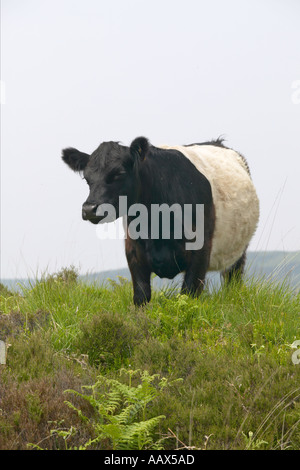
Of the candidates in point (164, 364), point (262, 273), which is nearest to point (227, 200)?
point (262, 273)

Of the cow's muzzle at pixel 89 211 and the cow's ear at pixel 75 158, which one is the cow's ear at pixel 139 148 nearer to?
the cow's ear at pixel 75 158

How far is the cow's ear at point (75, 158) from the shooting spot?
863cm

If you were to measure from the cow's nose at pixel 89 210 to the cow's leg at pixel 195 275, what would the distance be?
1751 mm

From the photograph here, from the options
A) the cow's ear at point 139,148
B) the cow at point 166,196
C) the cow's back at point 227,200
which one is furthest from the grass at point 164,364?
the cow's ear at point 139,148

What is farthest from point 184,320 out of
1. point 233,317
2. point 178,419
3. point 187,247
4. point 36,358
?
point 178,419

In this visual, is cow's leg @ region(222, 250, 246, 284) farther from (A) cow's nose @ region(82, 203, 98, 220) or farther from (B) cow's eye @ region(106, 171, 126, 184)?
(A) cow's nose @ region(82, 203, 98, 220)

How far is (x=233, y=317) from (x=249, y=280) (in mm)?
1638

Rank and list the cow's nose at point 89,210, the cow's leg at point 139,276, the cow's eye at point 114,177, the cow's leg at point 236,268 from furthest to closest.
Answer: the cow's leg at point 236,268, the cow's leg at point 139,276, the cow's eye at point 114,177, the cow's nose at point 89,210

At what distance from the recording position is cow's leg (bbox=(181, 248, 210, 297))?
884cm

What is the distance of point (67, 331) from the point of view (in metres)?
7.62

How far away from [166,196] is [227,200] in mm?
1661

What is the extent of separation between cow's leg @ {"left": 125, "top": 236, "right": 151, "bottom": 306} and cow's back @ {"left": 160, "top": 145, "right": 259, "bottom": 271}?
4.29 ft

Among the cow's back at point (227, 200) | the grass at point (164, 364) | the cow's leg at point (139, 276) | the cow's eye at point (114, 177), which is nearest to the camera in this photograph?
the grass at point (164, 364)

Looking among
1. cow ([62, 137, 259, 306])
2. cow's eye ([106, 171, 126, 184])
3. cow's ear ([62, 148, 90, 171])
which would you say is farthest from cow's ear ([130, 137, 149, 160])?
cow's ear ([62, 148, 90, 171])
